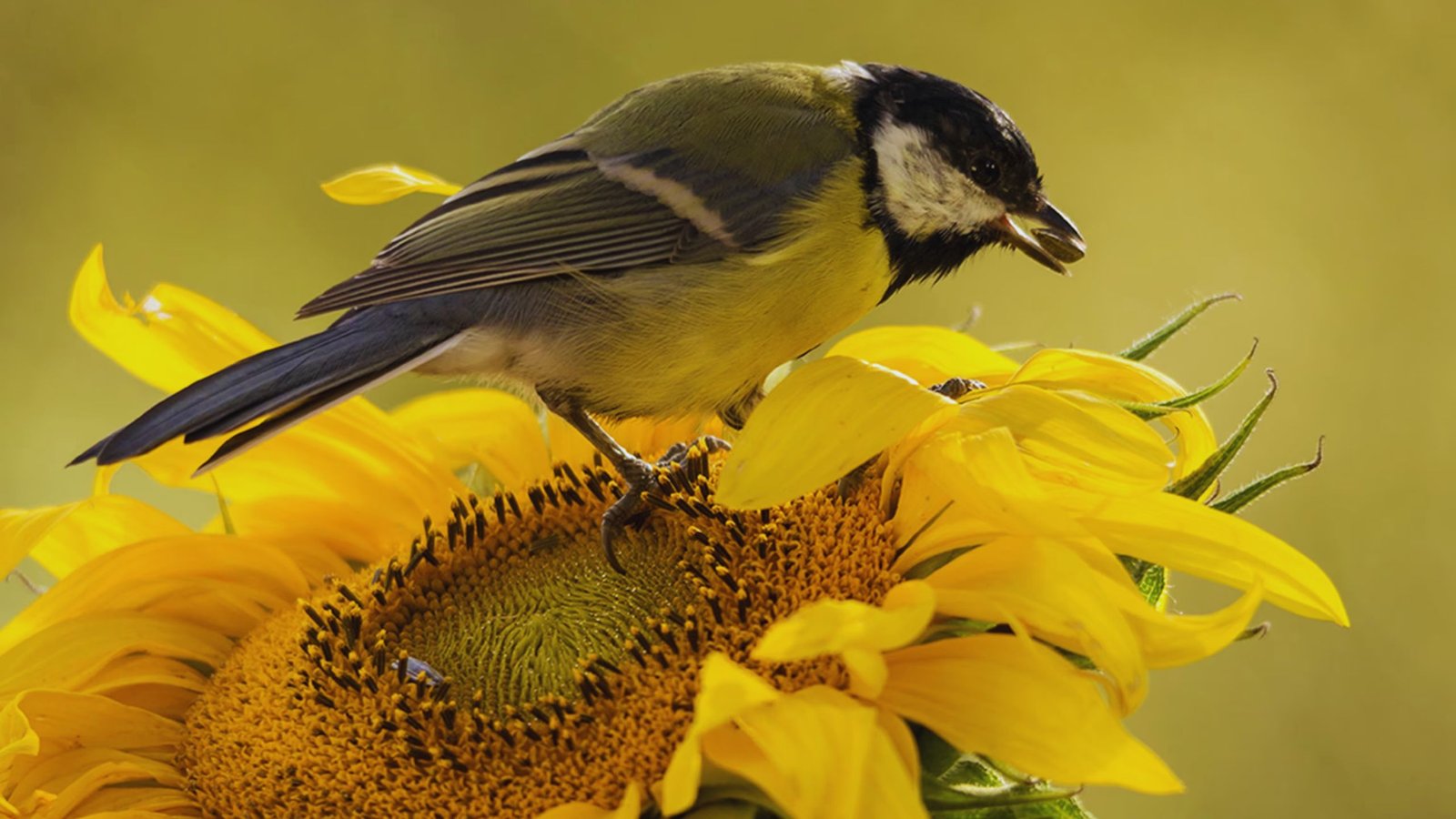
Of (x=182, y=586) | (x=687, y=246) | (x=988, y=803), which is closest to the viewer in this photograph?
(x=988, y=803)

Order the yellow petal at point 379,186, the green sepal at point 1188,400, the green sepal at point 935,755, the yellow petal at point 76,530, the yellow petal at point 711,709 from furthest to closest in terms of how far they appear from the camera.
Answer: the yellow petal at point 379,186 < the yellow petal at point 76,530 < the green sepal at point 1188,400 < the green sepal at point 935,755 < the yellow petal at point 711,709

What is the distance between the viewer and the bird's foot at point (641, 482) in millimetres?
2152

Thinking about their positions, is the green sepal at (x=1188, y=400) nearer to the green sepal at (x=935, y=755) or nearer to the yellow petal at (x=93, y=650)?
the green sepal at (x=935, y=755)

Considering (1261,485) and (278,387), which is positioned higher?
(278,387)

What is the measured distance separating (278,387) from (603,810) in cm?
91

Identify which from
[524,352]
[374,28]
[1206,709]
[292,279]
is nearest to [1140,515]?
[524,352]

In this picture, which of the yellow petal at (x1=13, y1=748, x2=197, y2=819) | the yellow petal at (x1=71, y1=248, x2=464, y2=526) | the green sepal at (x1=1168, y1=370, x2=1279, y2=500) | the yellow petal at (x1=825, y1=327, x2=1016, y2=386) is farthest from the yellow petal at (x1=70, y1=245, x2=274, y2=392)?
the green sepal at (x1=1168, y1=370, x2=1279, y2=500)

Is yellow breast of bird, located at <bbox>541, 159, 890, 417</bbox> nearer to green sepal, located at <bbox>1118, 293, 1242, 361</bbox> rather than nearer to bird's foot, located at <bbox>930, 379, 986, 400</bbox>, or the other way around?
bird's foot, located at <bbox>930, 379, 986, 400</bbox>

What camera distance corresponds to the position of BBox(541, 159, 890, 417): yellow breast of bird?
257cm

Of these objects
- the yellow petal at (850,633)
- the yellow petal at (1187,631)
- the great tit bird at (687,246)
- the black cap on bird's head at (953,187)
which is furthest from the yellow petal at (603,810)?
the black cap on bird's head at (953,187)

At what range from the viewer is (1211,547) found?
70.9 inches

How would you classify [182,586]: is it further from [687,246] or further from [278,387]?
[687,246]

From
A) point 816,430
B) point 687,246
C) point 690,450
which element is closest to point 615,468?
point 690,450

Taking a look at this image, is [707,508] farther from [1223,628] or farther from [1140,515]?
[1223,628]
